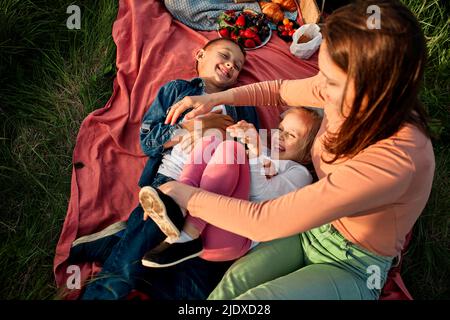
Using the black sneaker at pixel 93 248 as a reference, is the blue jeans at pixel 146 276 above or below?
above

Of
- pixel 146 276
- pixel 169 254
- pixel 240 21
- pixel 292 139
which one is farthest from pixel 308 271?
pixel 240 21

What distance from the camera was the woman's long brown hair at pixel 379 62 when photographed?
1.38 metres

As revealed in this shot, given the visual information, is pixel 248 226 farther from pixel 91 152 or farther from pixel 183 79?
pixel 183 79

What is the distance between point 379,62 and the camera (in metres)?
1.40

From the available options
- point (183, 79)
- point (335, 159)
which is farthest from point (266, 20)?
point (335, 159)

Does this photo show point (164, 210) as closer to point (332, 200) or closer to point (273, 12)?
point (332, 200)

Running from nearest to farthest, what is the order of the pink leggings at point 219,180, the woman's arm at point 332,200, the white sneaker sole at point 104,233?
the woman's arm at point 332,200, the pink leggings at point 219,180, the white sneaker sole at point 104,233

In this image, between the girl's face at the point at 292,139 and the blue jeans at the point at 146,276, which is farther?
the girl's face at the point at 292,139

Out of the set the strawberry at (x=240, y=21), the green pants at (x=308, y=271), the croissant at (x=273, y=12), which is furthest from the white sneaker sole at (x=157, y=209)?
the croissant at (x=273, y=12)

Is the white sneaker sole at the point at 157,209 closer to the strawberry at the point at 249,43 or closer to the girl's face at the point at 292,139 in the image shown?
the girl's face at the point at 292,139

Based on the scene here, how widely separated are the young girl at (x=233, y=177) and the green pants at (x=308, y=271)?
0.36 feet

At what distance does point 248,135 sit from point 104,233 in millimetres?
924
